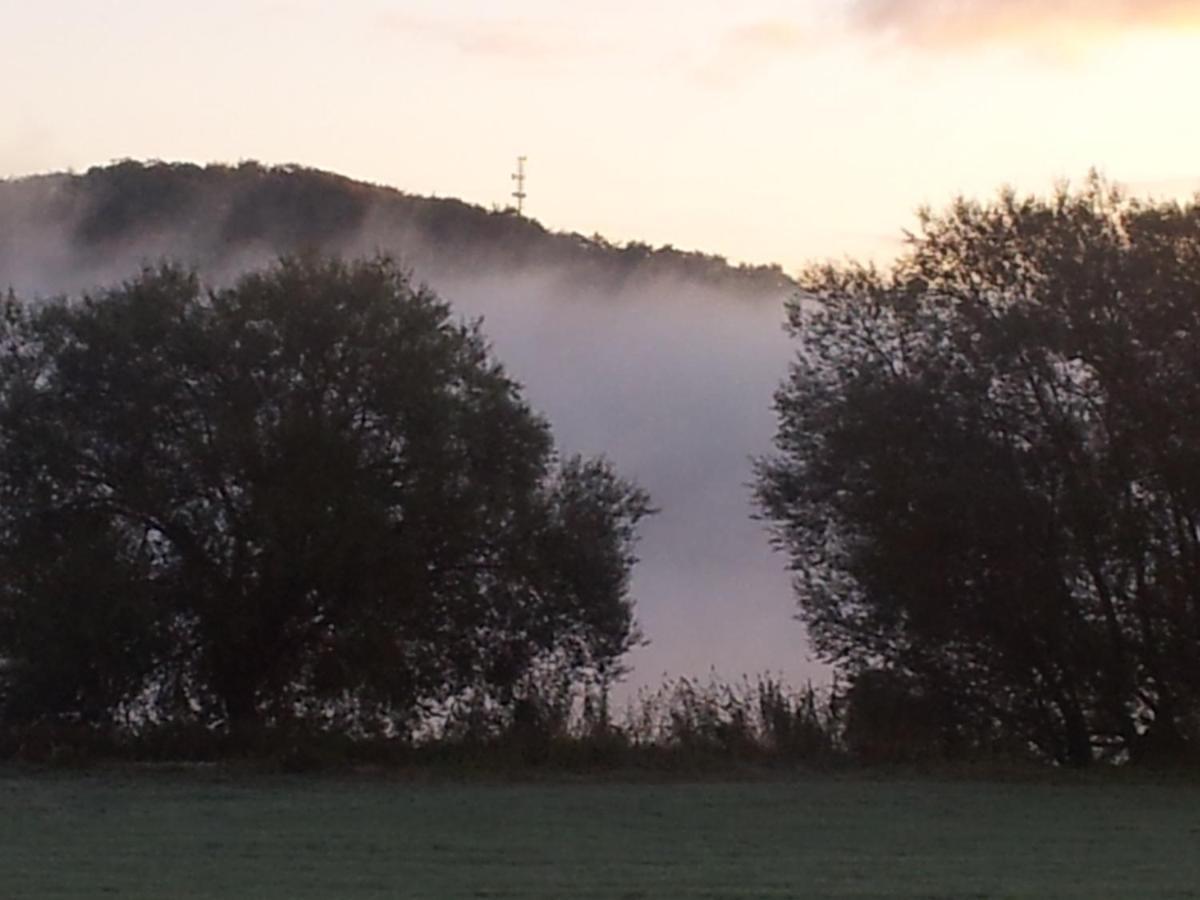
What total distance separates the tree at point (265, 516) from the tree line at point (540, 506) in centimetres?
4

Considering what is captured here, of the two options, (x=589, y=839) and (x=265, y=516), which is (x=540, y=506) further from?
(x=589, y=839)

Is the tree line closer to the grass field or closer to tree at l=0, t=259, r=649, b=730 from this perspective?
tree at l=0, t=259, r=649, b=730

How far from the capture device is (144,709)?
29250 mm

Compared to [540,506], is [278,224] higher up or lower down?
higher up

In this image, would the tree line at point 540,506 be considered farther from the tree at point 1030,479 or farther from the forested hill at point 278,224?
the forested hill at point 278,224

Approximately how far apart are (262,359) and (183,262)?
3469mm

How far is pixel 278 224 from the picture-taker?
2557 inches

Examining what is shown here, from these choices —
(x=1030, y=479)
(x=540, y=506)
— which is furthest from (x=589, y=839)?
(x=540, y=506)

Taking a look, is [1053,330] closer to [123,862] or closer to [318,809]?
[318,809]

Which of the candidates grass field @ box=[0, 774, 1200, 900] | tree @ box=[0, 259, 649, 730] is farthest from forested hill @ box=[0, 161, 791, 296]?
grass field @ box=[0, 774, 1200, 900]

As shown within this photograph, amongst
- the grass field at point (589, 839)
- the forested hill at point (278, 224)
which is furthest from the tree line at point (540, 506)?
the forested hill at point (278, 224)

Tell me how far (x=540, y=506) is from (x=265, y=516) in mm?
4065

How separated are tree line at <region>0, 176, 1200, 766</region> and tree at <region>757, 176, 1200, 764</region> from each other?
4 cm

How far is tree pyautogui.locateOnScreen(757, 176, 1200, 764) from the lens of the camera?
26.9 meters
